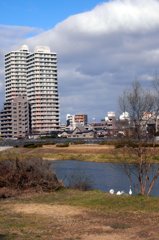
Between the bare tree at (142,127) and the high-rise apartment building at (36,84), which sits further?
the high-rise apartment building at (36,84)

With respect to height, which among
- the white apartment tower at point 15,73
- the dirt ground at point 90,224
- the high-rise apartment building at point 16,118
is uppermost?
the white apartment tower at point 15,73

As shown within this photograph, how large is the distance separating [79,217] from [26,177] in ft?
18.4

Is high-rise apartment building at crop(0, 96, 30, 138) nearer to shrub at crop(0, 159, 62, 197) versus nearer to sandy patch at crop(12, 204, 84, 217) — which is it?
shrub at crop(0, 159, 62, 197)

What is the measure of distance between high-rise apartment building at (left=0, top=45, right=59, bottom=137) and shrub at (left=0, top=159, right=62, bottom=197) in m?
121

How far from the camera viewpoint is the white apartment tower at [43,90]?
14050 centimetres

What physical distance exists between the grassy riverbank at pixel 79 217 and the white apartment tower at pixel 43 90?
125 metres

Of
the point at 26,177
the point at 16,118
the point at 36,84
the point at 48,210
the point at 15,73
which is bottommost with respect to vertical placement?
the point at 48,210

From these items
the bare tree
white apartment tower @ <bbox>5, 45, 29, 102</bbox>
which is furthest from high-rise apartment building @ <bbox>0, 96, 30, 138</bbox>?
the bare tree

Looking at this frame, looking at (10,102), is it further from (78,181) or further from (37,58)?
(78,181)

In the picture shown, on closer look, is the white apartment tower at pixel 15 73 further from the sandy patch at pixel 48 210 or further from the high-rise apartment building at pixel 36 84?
the sandy patch at pixel 48 210

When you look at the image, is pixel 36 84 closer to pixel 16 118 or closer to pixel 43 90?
pixel 43 90

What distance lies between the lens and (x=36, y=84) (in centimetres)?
14838

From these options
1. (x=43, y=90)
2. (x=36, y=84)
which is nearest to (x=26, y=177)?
(x=43, y=90)

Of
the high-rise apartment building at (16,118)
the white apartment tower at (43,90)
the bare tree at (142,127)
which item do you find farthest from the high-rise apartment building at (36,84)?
the bare tree at (142,127)
